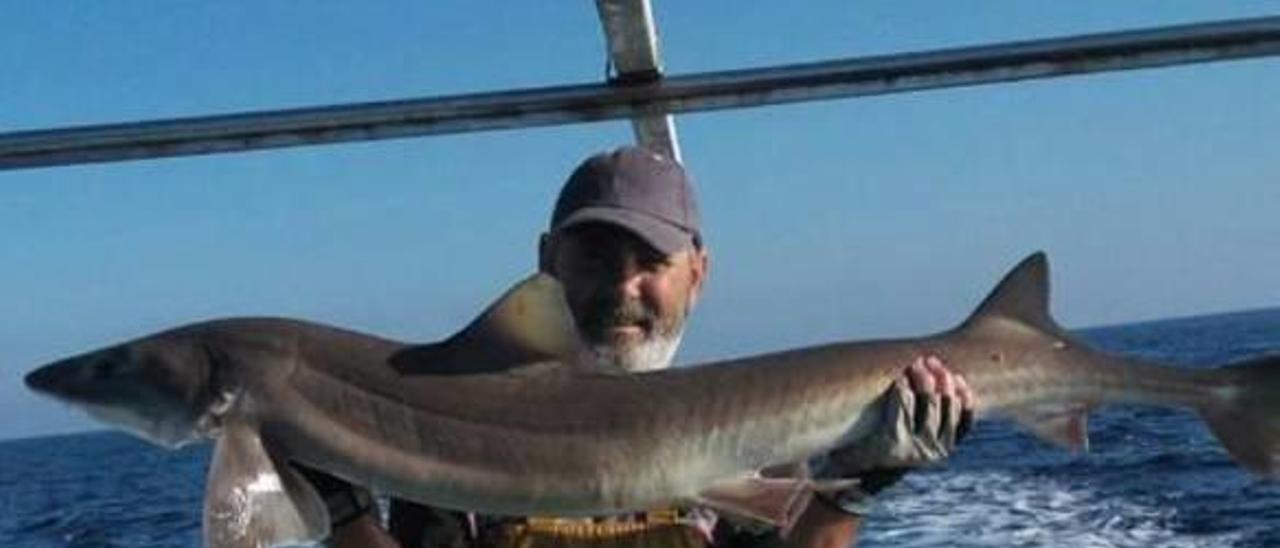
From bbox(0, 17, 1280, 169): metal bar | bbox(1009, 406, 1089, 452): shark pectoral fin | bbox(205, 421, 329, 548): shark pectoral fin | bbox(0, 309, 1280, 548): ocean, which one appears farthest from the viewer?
bbox(0, 309, 1280, 548): ocean

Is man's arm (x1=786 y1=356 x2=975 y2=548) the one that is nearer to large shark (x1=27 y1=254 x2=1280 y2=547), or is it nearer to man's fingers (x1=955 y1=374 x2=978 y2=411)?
man's fingers (x1=955 y1=374 x2=978 y2=411)

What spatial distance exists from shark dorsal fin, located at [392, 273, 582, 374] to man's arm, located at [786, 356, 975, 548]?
52 cm

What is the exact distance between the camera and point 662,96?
3.45m

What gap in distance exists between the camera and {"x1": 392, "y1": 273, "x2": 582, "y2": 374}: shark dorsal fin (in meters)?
2.65

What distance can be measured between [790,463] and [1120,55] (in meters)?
0.97

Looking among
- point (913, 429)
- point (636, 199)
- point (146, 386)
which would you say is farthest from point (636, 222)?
point (146, 386)

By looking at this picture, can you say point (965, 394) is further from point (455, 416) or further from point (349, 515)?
point (349, 515)

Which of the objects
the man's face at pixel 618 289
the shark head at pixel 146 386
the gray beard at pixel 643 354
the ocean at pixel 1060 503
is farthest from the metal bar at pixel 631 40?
the ocean at pixel 1060 503

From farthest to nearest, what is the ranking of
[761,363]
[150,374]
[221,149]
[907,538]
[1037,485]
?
1. [1037,485]
2. [907,538]
3. [221,149]
4. [761,363]
5. [150,374]

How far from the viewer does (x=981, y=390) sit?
123 inches

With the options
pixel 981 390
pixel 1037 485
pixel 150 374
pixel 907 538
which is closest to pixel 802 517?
pixel 981 390

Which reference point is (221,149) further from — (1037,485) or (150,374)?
(1037,485)

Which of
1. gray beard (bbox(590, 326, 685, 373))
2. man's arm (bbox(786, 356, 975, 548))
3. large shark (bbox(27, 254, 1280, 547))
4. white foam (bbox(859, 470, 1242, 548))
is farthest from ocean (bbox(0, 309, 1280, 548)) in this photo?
large shark (bbox(27, 254, 1280, 547))

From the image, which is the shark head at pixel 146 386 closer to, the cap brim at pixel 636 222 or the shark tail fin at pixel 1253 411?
the cap brim at pixel 636 222
